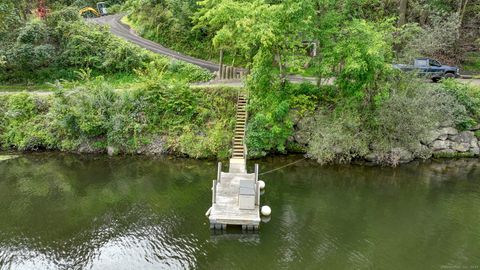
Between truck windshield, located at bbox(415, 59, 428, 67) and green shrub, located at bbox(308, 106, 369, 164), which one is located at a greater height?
truck windshield, located at bbox(415, 59, 428, 67)

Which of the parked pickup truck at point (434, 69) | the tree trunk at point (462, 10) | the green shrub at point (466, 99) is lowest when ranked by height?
the green shrub at point (466, 99)

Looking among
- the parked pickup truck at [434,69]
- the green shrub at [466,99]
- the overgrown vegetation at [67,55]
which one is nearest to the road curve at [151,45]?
the overgrown vegetation at [67,55]

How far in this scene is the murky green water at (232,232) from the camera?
54.9 ft

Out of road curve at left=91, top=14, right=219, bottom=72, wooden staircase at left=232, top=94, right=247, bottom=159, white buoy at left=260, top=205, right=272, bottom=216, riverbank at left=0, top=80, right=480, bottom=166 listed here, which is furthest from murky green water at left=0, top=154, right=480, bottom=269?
road curve at left=91, top=14, right=219, bottom=72

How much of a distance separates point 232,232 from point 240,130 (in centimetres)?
999

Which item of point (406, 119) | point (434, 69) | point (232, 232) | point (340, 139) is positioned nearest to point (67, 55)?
point (232, 232)

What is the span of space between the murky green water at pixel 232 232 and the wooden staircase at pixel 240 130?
2103mm

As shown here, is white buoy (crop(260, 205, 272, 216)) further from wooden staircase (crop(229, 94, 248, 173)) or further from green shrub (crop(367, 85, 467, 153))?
green shrub (crop(367, 85, 467, 153))

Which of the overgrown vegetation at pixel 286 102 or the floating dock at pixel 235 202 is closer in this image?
the floating dock at pixel 235 202

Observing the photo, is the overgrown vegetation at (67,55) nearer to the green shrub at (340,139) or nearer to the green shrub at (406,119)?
the green shrub at (340,139)

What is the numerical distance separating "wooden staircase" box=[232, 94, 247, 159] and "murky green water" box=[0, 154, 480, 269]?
6.90 ft

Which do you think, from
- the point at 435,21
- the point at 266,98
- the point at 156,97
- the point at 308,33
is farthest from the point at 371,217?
the point at 435,21

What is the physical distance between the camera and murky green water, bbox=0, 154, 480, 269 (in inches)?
659

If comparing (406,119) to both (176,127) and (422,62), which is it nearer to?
(422,62)
